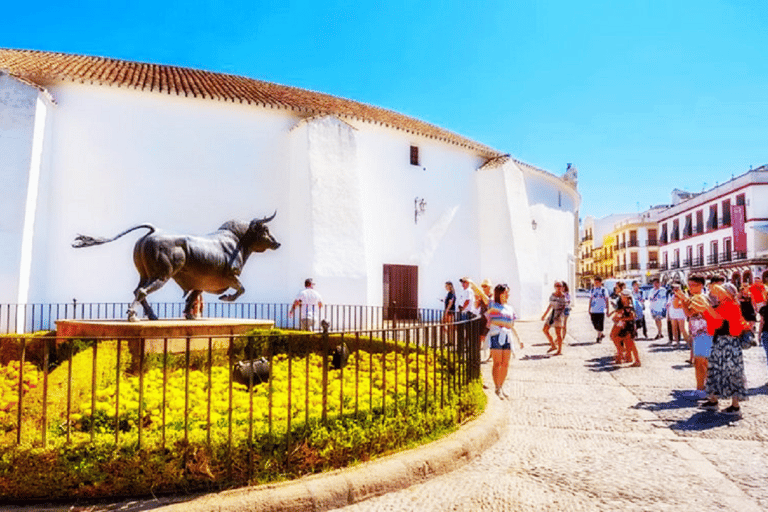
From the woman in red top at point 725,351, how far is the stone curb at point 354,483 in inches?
119

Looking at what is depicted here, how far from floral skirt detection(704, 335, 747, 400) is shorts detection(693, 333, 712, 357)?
15.0 inches

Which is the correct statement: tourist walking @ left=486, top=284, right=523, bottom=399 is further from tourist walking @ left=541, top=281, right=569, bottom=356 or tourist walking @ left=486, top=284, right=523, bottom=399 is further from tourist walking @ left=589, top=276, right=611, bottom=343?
tourist walking @ left=589, top=276, right=611, bottom=343

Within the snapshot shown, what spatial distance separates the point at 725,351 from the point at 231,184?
42.1 ft

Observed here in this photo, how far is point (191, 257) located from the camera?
802 centimetres

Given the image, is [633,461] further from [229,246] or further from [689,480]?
[229,246]

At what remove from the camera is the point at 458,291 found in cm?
1986

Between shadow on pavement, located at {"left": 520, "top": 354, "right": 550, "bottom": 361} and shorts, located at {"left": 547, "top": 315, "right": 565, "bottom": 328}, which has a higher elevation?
shorts, located at {"left": 547, "top": 315, "right": 565, "bottom": 328}

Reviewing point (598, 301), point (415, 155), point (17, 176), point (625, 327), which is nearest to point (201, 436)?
point (625, 327)

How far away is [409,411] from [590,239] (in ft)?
226

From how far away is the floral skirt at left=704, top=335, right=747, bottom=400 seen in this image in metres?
5.82

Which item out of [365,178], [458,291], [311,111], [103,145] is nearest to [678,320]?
[458,291]

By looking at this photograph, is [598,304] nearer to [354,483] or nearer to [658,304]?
[658,304]

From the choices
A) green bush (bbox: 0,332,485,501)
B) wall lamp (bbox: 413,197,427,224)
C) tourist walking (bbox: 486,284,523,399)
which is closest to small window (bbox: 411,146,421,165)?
wall lamp (bbox: 413,197,427,224)

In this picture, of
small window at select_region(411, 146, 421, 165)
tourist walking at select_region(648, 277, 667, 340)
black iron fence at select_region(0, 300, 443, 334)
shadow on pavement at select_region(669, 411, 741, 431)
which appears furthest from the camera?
small window at select_region(411, 146, 421, 165)
